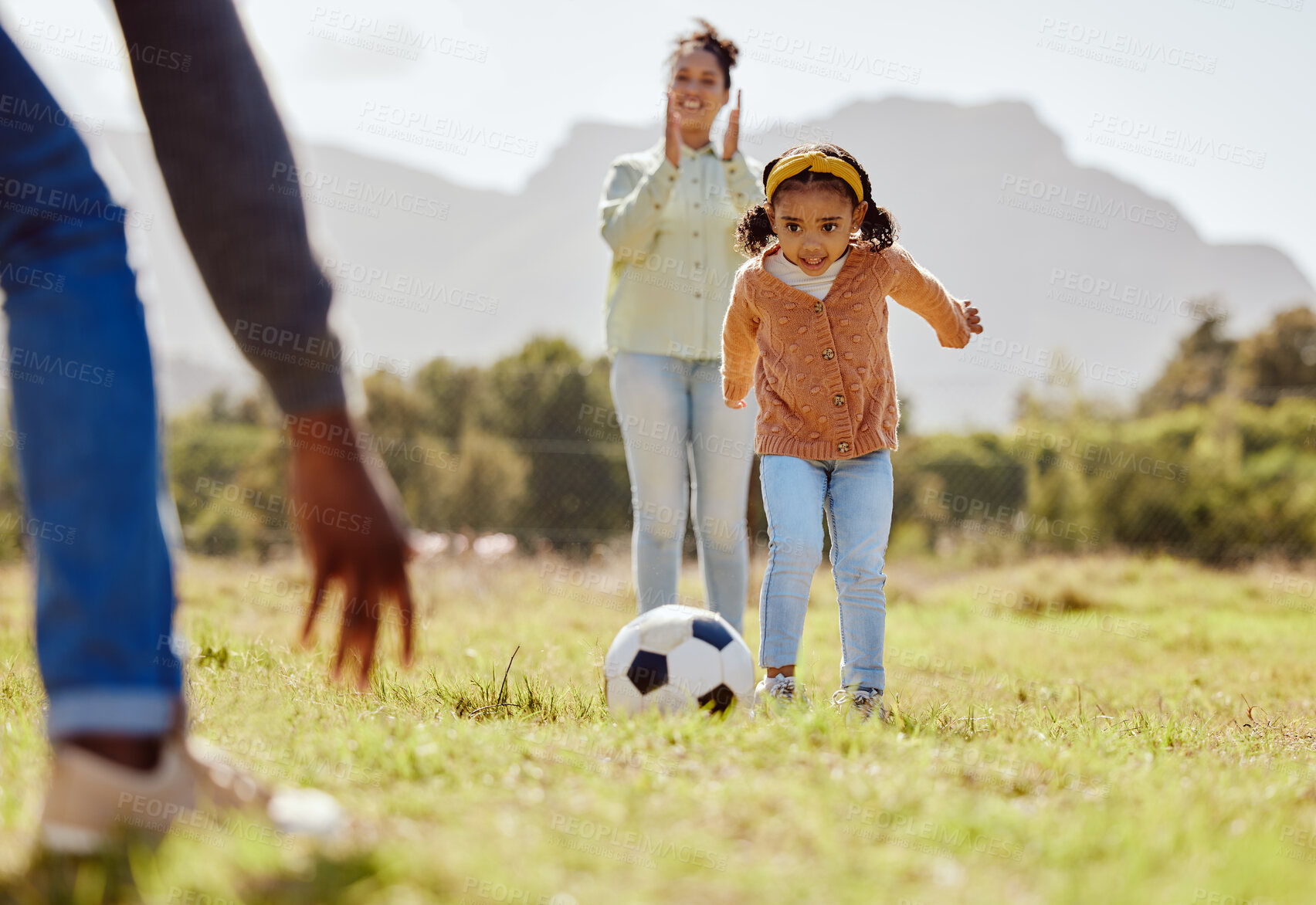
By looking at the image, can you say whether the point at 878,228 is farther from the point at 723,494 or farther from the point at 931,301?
the point at 723,494

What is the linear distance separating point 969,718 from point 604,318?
7.68ft

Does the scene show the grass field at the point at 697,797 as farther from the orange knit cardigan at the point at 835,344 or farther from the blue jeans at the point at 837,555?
the orange knit cardigan at the point at 835,344

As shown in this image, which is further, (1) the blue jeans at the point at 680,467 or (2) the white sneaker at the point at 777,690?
(1) the blue jeans at the point at 680,467

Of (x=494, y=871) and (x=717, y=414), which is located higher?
(x=717, y=414)

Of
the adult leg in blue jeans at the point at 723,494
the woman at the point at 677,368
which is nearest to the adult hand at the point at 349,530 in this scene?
the woman at the point at 677,368

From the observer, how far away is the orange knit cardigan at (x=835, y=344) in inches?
139

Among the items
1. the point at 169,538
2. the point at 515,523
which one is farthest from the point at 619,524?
the point at 169,538

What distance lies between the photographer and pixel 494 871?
1.36 metres

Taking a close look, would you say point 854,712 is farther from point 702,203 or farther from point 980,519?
point 980,519

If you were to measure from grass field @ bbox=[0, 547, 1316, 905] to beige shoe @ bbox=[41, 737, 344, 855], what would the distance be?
0.10ft

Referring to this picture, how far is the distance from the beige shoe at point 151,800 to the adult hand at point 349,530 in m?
0.39

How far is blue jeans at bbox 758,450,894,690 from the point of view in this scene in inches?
134

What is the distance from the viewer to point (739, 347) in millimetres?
3797

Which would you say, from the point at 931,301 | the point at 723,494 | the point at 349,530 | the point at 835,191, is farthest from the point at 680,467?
the point at 349,530
